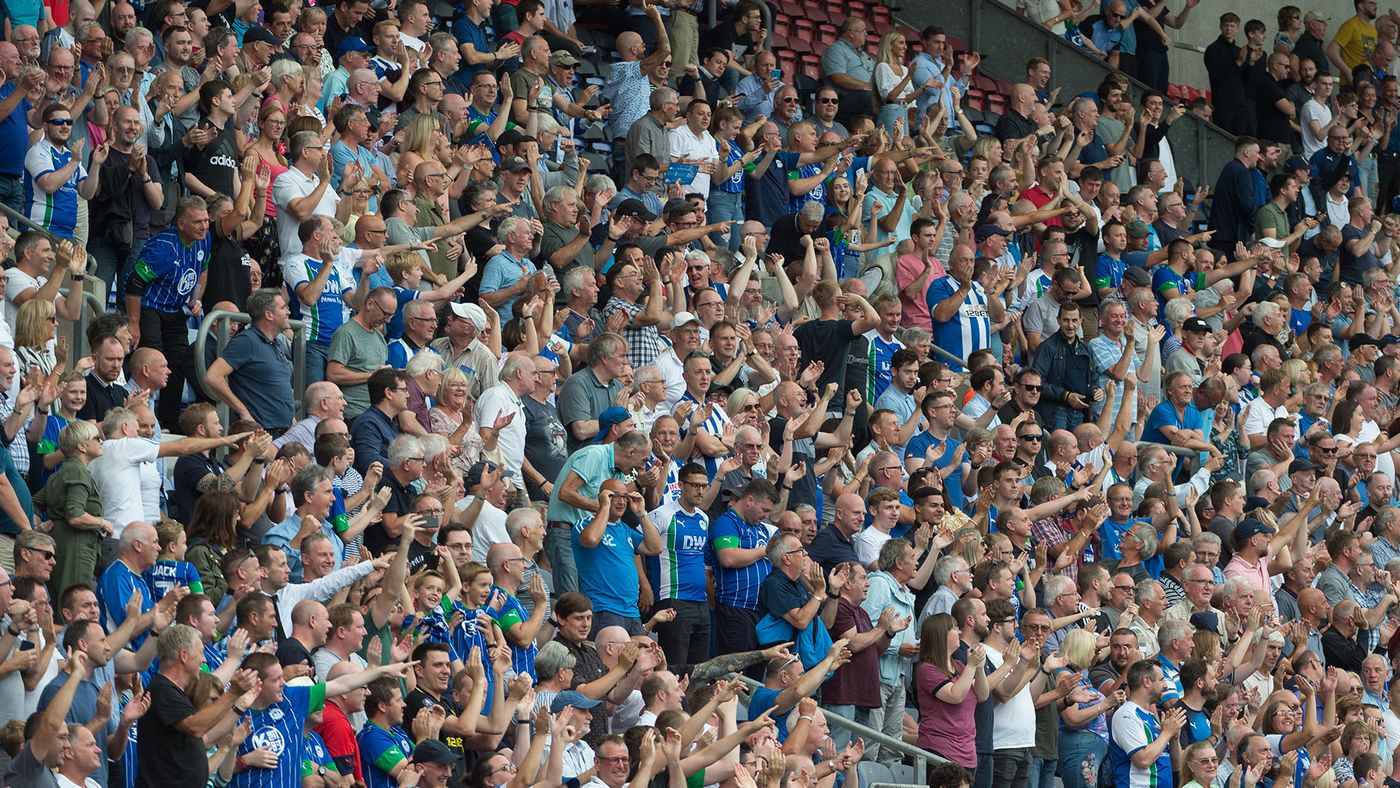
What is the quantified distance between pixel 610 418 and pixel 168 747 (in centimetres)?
452

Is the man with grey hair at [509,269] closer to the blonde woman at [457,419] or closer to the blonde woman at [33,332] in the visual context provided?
the blonde woman at [457,419]

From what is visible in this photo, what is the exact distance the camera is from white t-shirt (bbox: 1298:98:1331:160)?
22609 mm

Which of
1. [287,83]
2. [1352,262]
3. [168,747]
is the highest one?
[168,747]

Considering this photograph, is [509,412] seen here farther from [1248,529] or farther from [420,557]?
[1248,529]

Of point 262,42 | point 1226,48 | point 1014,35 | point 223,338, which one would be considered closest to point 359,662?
point 223,338

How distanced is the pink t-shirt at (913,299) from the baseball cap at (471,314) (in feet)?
13.6

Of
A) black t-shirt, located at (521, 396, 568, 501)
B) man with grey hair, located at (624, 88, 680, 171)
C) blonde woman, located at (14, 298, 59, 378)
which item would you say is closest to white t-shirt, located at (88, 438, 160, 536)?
blonde woman, located at (14, 298, 59, 378)

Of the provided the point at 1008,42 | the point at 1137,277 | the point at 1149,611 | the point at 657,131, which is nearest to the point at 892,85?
the point at 1137,277

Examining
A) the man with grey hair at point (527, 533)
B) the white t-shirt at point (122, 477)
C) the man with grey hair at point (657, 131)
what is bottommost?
the man with grey hair at point (657, 131)

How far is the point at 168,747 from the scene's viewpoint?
9.55m

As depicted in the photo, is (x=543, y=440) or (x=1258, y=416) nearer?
(x=543, y=440)

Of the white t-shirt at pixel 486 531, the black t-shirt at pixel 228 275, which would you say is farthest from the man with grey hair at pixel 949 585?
the black t-shirt at pixel 228 275

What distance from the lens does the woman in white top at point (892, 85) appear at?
1933cm

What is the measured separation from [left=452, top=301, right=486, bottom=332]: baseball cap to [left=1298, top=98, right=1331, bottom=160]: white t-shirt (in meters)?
11.3
